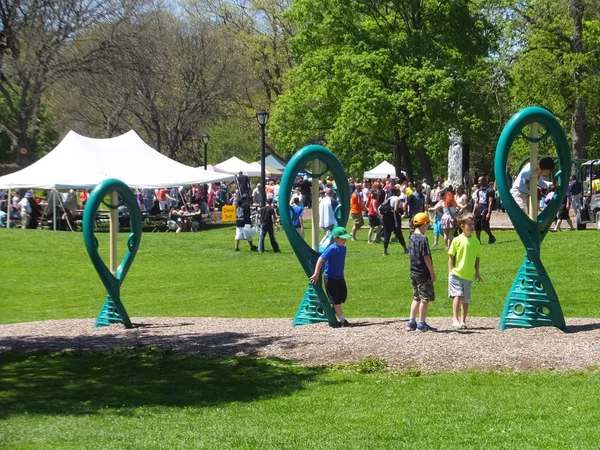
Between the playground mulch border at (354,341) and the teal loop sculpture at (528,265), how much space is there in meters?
0.19

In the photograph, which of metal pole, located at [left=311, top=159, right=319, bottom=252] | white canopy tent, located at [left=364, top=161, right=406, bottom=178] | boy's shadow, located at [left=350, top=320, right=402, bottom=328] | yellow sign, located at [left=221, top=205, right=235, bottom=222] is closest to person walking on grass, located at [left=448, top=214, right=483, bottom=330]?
boy's shadow, located at [left=350, top=320, right=402, bottom=328]

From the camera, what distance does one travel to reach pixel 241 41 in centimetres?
5597

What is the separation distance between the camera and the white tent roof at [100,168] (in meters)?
31.2

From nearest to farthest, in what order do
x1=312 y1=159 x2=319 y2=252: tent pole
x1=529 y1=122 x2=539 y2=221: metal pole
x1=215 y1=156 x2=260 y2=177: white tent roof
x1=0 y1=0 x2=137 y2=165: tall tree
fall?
x1=529 y1=122 x2=539 y2=221: metal pole → x1=312 y1=159 x2=319 y2=252: tent pole → x1=0 y1=0 x2=137 y2=165: tall tree → x1=215 y1=156 x2=260 y2=177: white tent roof

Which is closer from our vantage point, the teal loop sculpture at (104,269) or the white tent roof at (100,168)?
the teal loop sculpture at (104,269)

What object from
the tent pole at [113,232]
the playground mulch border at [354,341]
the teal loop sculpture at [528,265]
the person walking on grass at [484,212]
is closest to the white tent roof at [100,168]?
the person walking on grass at [484,212]

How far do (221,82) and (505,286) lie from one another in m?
37.5

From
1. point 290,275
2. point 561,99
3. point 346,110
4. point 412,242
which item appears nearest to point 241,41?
point 346,110

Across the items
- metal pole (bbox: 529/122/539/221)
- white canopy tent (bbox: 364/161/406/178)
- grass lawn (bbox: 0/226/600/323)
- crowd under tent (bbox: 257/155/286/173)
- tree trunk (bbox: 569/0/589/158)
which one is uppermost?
tree trunk (bbox: 569/0/589/158)

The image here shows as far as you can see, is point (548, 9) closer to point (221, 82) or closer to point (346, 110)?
point (346, 110)

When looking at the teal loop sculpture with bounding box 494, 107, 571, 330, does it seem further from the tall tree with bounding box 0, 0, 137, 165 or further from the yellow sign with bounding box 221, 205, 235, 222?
the tall tree with bounding box 0, 0, 137, 165

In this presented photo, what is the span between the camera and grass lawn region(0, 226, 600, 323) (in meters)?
15.8

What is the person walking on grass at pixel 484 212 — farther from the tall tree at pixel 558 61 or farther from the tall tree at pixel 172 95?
the tall tree at pixel 172 95

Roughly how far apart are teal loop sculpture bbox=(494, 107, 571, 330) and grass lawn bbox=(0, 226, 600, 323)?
2422mm
